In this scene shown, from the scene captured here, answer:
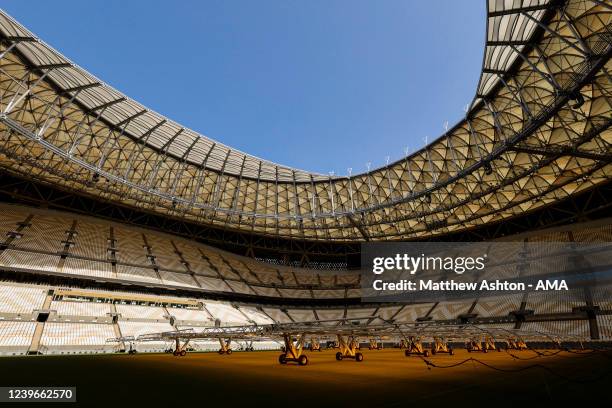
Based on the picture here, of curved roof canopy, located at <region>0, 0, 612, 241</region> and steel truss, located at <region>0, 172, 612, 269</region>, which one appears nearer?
curved roof canopy, located at <region>0, 0, 612, 241</region>

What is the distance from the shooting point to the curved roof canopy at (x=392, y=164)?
72.4 ft

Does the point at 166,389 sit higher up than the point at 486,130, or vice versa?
the point at 486,130

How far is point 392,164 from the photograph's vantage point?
40.4 meters

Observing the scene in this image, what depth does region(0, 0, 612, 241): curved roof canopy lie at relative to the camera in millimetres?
22062

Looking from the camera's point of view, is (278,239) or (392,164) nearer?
(392,164)

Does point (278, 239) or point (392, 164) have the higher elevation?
point (392, 164)

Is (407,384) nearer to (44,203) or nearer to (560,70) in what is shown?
(560,70)

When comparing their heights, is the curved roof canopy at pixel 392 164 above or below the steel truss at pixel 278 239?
above

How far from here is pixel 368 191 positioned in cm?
4488

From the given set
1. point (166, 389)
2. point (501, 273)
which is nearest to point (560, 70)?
point (166, 389)

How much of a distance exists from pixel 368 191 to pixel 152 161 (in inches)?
1048

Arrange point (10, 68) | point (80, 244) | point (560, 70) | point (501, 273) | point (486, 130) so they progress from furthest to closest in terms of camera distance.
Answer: point (501, 273) → point (80, 244) → point (486, 130) → point (10, 68) → point (560, 70)

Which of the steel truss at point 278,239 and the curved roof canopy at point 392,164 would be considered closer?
the curved roof canopy at point 392,164

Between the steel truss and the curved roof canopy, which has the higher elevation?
the curved roof canopy
